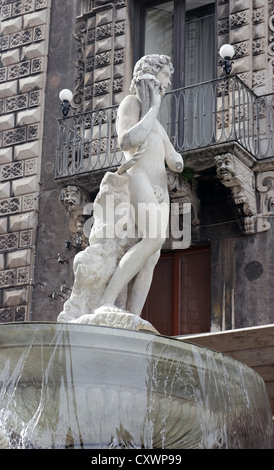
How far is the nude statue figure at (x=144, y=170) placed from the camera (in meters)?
10.7

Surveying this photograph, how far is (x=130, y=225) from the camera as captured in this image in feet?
35.4

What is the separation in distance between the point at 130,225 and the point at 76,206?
5823 mm

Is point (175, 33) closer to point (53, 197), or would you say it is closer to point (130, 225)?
point (53, 197)

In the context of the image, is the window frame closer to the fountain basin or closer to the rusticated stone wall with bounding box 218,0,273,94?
the rusticated stone wall with bounding box 218,0,273,94

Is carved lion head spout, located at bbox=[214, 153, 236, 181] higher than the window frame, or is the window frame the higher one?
the window frame

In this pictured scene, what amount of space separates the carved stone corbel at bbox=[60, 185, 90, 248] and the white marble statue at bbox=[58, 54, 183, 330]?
534cm

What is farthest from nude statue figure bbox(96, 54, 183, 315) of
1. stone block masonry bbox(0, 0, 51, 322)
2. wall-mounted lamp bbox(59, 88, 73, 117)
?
stone block masonry bbox(0, 0, 51, 322)

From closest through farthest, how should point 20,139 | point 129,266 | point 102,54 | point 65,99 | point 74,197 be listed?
point 129,266 < point 74,197 < point 65,99 < point 102,54 < point 20,139

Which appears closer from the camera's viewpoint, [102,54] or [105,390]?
[105,390]

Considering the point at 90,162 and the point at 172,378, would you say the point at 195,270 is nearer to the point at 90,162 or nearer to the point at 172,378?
the point at 90,162

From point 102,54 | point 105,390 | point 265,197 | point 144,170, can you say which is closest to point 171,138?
point 265,197

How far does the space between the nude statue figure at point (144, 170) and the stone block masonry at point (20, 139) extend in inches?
242

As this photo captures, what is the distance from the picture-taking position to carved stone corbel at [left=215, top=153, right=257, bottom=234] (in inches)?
602

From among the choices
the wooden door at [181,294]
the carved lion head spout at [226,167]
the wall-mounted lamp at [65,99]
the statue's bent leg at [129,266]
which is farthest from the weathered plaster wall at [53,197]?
the statue's bent leg at [129,266]
